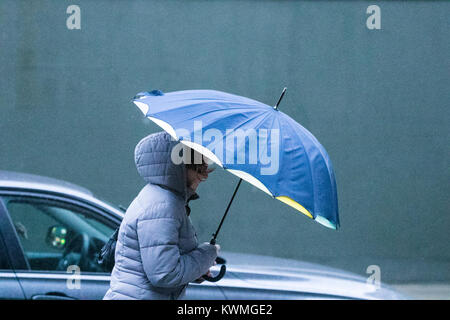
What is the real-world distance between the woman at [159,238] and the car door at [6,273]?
1.09 metres

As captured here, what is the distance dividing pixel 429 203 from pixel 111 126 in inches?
164

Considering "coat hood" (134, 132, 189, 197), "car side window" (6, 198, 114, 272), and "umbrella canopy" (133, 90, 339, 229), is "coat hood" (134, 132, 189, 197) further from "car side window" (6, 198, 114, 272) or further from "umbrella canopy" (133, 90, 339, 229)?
"car side window" (6, 198, 114, 272)

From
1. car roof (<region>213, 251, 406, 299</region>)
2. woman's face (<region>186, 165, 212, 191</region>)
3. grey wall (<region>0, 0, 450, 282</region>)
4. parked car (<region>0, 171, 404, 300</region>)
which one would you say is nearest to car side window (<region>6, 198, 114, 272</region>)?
parked car (<region>0, 171, 404, 300</region>)

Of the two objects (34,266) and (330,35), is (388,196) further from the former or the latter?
(34,266)

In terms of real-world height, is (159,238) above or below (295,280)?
above

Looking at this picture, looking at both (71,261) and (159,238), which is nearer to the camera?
(159,238)

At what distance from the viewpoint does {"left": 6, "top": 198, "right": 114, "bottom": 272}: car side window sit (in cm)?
350

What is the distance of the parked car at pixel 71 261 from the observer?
3.29m

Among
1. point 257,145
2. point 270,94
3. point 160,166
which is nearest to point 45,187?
point 160,166

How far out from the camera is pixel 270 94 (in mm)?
7879

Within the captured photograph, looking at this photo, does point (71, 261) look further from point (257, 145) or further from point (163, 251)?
point (257, 145)

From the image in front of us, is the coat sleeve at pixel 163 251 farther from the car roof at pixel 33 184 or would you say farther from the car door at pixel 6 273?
the car roof at pixel 33 184

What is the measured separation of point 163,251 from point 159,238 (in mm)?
48
